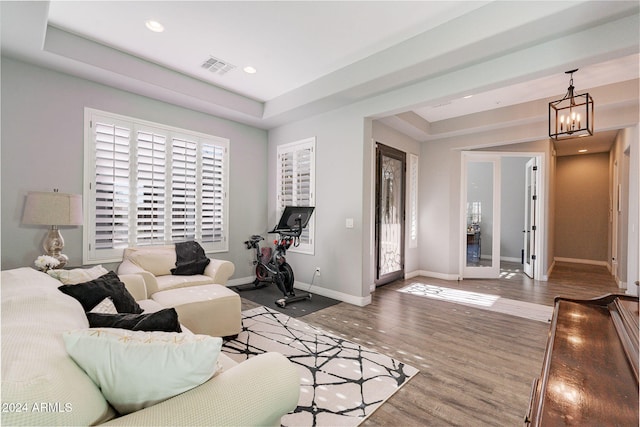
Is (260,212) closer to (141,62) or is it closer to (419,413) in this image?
(141,62)

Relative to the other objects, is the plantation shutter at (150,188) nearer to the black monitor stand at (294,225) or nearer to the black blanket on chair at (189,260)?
the black blanket on chair at (189,260)

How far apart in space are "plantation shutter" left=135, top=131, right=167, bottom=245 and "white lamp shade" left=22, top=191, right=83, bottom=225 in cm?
93

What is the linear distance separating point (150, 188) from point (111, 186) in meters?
0.46

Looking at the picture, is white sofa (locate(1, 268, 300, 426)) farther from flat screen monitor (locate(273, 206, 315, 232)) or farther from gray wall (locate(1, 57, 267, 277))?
flat screen monitor (locate(273, 206, 315, 232))

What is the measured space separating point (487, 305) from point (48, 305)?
186 inches

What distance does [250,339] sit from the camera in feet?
9.61

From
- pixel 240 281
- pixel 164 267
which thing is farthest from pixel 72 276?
pixel 240 281

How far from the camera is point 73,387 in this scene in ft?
2.72

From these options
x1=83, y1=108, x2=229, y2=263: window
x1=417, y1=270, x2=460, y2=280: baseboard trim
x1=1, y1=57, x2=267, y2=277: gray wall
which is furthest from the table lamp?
x1=417, y1=270, x2=460, y2=280: baseboard trim

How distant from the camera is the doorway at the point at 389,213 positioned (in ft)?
16.6

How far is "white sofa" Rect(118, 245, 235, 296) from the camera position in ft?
11.1

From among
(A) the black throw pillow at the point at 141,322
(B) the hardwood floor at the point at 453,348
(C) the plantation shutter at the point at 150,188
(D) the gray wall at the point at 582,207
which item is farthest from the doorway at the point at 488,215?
(A) the black throw pillow at the point at 141,322

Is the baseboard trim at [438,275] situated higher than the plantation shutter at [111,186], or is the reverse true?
the plantation shutter at [111,186]

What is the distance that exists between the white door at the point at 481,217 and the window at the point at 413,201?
0.90 m
